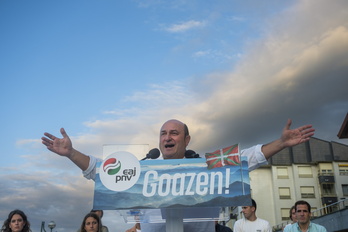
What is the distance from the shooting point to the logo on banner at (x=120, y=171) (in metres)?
2.60

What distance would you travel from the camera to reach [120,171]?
2678 millimetres

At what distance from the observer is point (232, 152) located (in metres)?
2.69

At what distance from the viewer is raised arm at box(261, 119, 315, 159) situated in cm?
336

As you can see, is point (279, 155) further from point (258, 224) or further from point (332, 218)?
point (258, 224)

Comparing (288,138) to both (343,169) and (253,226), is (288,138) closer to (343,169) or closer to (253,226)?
(253,226)

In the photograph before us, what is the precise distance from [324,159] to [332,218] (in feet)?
108

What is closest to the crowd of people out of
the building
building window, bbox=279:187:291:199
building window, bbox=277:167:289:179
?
the building

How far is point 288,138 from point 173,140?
107 cm

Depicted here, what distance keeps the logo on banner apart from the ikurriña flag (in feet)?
1.60

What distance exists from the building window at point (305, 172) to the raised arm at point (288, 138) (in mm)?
58343

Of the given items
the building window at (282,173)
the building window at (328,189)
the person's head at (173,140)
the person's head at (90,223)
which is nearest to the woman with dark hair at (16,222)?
the person's head at (90,223)

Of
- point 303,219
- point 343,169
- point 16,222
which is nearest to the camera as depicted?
point 16,222

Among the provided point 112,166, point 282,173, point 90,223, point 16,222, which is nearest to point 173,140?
point 112,166

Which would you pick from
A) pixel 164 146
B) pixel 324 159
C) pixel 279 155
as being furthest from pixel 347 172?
pixel 164 146
